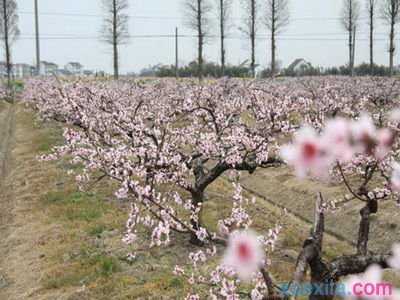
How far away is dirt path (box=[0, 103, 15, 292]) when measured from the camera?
1020 centimetres

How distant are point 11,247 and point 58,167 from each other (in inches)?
281

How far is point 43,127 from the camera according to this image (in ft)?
91.0

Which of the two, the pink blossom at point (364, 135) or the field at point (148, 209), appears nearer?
the pink blossom at point (364, 135)

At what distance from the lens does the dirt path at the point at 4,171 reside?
1020cm

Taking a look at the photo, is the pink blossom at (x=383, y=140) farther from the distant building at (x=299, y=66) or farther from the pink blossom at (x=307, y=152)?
the distant building at (x=299, y=66)

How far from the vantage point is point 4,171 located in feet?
57.6

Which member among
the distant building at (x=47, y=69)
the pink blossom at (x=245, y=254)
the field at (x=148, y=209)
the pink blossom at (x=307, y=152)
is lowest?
the field at (x=148, y=209)

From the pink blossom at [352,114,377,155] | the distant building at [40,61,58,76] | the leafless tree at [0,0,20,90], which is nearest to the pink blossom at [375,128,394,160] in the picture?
the pink blossom at [352,114,377,155]

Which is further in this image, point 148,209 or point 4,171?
point 4,171

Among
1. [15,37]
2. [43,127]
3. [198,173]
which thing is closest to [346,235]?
[198,173]

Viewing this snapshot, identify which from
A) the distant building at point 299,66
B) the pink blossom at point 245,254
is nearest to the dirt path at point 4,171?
the pink blossom at point 245,254

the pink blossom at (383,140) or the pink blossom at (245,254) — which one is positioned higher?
the pink blossom at (383,140)

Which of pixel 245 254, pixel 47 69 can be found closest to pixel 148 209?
pixel 245 254

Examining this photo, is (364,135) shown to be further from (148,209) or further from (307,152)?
(148,209)
